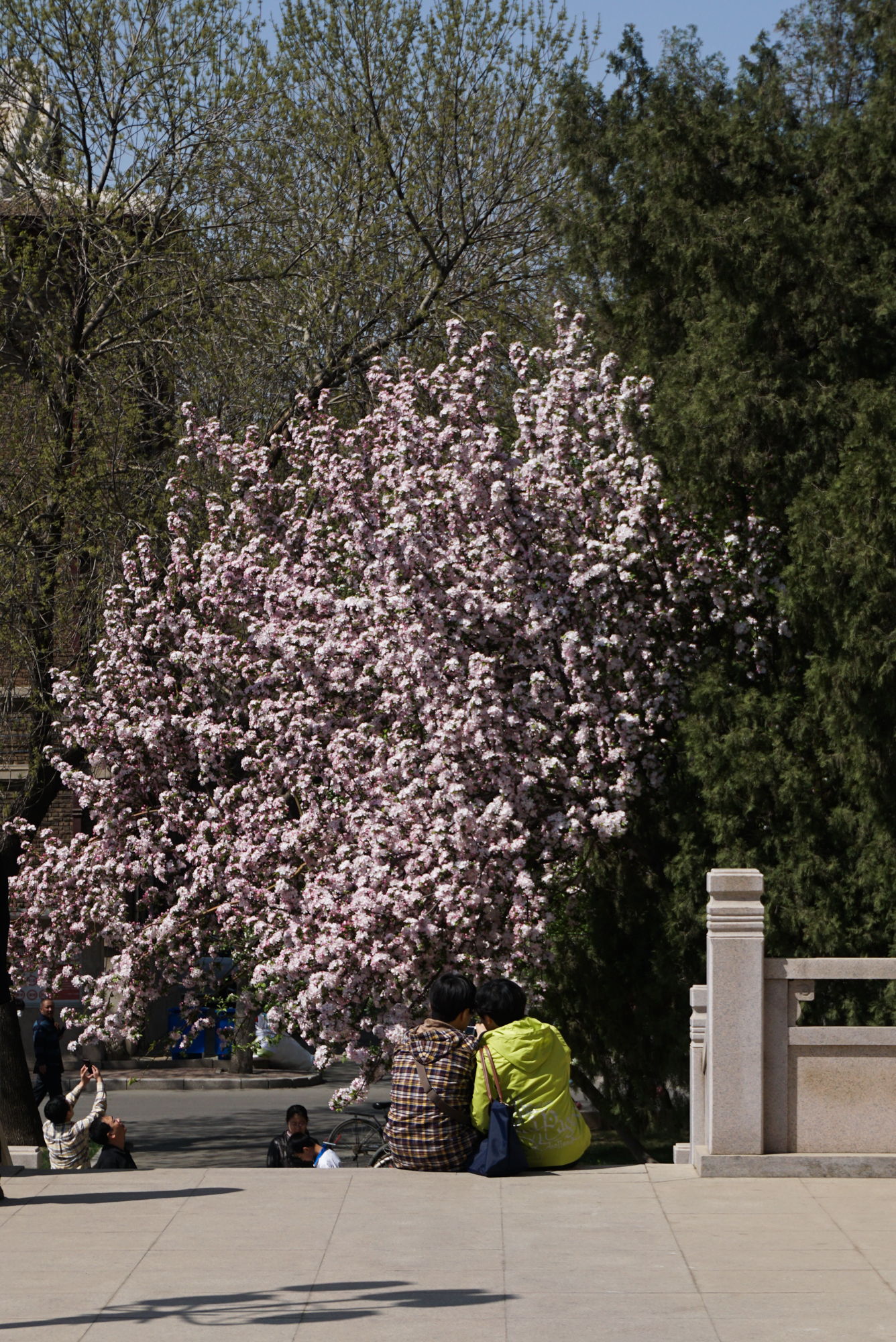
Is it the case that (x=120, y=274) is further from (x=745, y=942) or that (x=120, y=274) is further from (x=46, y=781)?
(x=745, y=942)

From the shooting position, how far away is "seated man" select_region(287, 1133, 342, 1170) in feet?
39.5

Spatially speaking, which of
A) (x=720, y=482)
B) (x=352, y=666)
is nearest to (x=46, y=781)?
(x=352, y=666)

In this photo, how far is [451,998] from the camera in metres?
9.34

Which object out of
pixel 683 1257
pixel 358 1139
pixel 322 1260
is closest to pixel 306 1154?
pixel 322 1260

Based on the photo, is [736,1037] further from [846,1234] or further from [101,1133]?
[101,1133]

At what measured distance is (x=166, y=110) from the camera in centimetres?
1759

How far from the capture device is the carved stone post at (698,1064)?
9.88 metres

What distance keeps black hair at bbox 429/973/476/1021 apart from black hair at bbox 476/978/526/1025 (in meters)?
0.08

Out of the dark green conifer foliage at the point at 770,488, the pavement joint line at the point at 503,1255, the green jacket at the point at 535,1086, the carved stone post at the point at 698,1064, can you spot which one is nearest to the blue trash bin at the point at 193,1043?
the dark green conifer foliage at the point at 770,488

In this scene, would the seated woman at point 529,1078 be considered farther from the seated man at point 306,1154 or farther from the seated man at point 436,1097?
the seated man at point 306,1154

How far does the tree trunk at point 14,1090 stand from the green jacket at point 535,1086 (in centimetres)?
930

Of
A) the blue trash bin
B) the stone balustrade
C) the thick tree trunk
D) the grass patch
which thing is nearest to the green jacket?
the stone balustrade

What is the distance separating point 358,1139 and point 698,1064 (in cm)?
795

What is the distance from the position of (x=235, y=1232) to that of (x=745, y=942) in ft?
10.5
